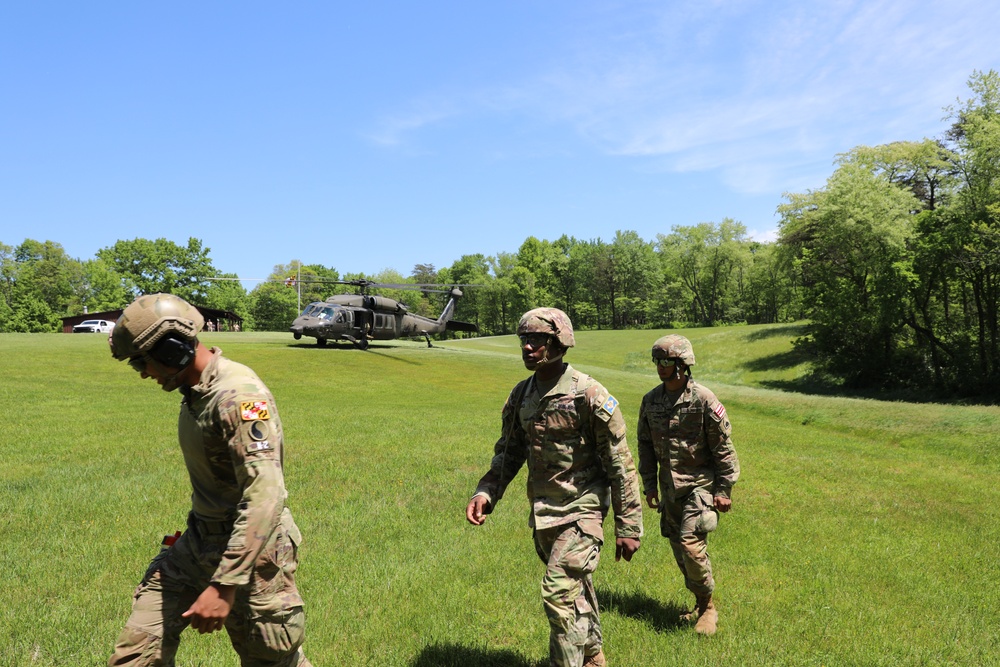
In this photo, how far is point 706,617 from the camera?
591 cm

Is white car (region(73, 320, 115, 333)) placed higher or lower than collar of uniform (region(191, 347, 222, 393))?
higher

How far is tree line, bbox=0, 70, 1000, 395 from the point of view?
35938mm

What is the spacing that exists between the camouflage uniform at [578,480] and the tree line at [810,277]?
98.2 feet

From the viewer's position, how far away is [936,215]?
37.1 m

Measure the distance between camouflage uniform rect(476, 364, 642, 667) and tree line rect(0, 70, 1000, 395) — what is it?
29930 mm

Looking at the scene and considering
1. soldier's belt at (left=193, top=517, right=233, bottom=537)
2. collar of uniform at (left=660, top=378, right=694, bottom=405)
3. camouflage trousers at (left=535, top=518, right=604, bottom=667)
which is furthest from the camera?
collar of uniform at (left=660, top=378, right=694, bottom=405)

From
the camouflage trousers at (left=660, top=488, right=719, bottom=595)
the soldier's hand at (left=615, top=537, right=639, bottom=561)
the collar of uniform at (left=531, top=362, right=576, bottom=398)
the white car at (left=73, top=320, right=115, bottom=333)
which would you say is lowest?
the camouflage trousers at (left=660, top=488, right=719, bottom=595)

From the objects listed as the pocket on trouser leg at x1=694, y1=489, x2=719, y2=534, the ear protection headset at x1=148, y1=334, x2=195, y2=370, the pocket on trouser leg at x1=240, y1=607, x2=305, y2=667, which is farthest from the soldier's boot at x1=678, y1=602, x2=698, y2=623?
the ear protection headset at x1=148, y1=334, x2=195, y2=370

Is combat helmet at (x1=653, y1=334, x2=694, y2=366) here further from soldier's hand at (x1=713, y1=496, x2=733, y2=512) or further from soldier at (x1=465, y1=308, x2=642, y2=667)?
soldier at (x1=465, y1=308, x2=642, y2=667)

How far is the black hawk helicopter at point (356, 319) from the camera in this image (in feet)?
117

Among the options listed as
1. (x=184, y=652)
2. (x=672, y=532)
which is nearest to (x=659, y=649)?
(x=672, y=532)

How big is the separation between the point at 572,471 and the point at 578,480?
82mm

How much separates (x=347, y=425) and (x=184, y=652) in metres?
12.1

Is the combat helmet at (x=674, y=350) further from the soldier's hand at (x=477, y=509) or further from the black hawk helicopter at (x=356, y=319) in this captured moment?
the black hawk helicopter at (x=356, y=319)
